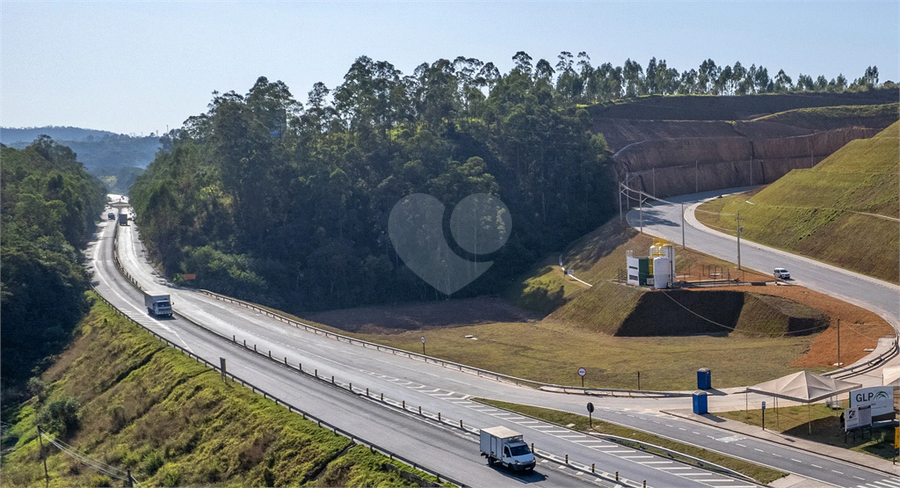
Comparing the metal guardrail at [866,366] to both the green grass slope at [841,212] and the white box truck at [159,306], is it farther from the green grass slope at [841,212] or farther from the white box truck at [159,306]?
the white box truck at [159,306]

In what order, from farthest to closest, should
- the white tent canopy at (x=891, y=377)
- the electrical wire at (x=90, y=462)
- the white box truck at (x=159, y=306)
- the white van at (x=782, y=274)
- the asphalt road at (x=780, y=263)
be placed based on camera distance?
1. the white box truck at (x=159, y=306)
2. the white van at (x=782, y=274)
3. the asphalt road at (x=780, y=263)
4. the electrical wire at (x=90, y=462)
5. the white tent canopy at (x=891, y=377)

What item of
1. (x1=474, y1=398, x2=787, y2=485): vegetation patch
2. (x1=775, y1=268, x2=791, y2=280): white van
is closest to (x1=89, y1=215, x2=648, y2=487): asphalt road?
(x1=474, y1=398, x2=787, y2=485): vegetation patch

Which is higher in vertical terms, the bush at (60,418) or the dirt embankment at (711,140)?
the dirt embankment at (711,140)

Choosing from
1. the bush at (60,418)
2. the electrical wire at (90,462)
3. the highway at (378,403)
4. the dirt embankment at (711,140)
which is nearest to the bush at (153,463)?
Result: the electrical wire at (90,462)

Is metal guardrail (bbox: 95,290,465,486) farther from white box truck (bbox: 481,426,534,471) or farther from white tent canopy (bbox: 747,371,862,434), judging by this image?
white tent canopy (bbox: 747,371,862,434)

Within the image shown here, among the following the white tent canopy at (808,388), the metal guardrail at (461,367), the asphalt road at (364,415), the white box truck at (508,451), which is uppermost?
the white tent canopy at (808,388)
